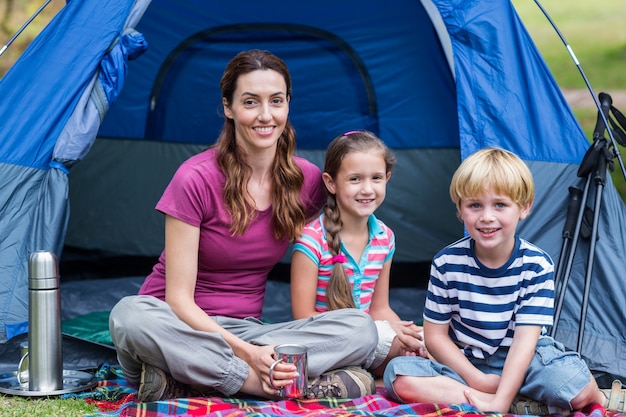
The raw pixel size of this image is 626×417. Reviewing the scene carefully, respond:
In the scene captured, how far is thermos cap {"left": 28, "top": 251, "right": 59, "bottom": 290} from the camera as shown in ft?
8.84

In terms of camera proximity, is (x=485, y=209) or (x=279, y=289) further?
(x=279, y=289)

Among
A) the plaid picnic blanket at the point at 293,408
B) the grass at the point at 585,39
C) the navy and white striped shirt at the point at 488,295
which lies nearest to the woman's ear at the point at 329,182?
the navy and white striped shirt at the point at 488,295

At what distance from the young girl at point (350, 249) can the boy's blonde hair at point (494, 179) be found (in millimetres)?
409

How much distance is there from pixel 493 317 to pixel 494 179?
0.42 meters

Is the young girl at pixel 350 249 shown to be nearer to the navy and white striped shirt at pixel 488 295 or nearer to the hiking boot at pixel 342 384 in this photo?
the hiking boot at pixel 342 384

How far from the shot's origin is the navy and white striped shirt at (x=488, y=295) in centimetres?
260

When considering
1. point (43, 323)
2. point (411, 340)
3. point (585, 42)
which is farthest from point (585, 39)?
point (43, 323)

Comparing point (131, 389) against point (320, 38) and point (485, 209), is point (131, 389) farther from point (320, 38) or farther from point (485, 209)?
point (320, 38)

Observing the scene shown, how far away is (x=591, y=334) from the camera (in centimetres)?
299

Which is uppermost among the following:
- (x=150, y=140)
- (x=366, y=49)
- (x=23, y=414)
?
(x=366, y=49)

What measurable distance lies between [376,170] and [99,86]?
1.07m

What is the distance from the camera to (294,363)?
251 cm

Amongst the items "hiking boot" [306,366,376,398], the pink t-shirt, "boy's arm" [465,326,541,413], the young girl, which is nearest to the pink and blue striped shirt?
the young girl

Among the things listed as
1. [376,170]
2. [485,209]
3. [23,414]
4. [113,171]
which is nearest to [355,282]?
[376,170]
